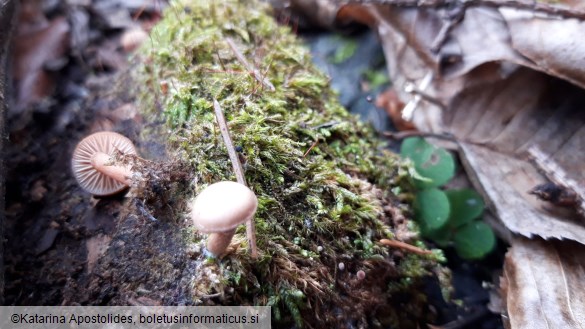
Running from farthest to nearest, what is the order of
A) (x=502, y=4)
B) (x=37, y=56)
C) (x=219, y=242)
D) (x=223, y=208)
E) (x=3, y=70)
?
(x=37, y=56)
(x=502, y=4)
(x=3, y=70)
(x=219, y=242)
(x=223, y=208)

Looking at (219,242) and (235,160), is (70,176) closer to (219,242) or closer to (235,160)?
(235,160)

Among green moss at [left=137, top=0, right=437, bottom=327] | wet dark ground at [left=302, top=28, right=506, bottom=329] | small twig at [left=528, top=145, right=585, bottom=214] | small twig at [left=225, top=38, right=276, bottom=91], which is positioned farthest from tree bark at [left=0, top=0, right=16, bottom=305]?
small twig at [left=528, top=145, right=585, bottom=214]

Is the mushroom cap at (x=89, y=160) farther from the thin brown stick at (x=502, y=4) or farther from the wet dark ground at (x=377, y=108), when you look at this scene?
the thin brown stick at (x=502, y=4)

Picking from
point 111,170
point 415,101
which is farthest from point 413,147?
point 111,170

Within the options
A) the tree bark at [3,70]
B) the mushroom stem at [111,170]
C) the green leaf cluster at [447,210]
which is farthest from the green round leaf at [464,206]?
the tree bark at [3,70]

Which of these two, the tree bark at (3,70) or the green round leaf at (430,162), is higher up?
the tree bark at (3,70)
